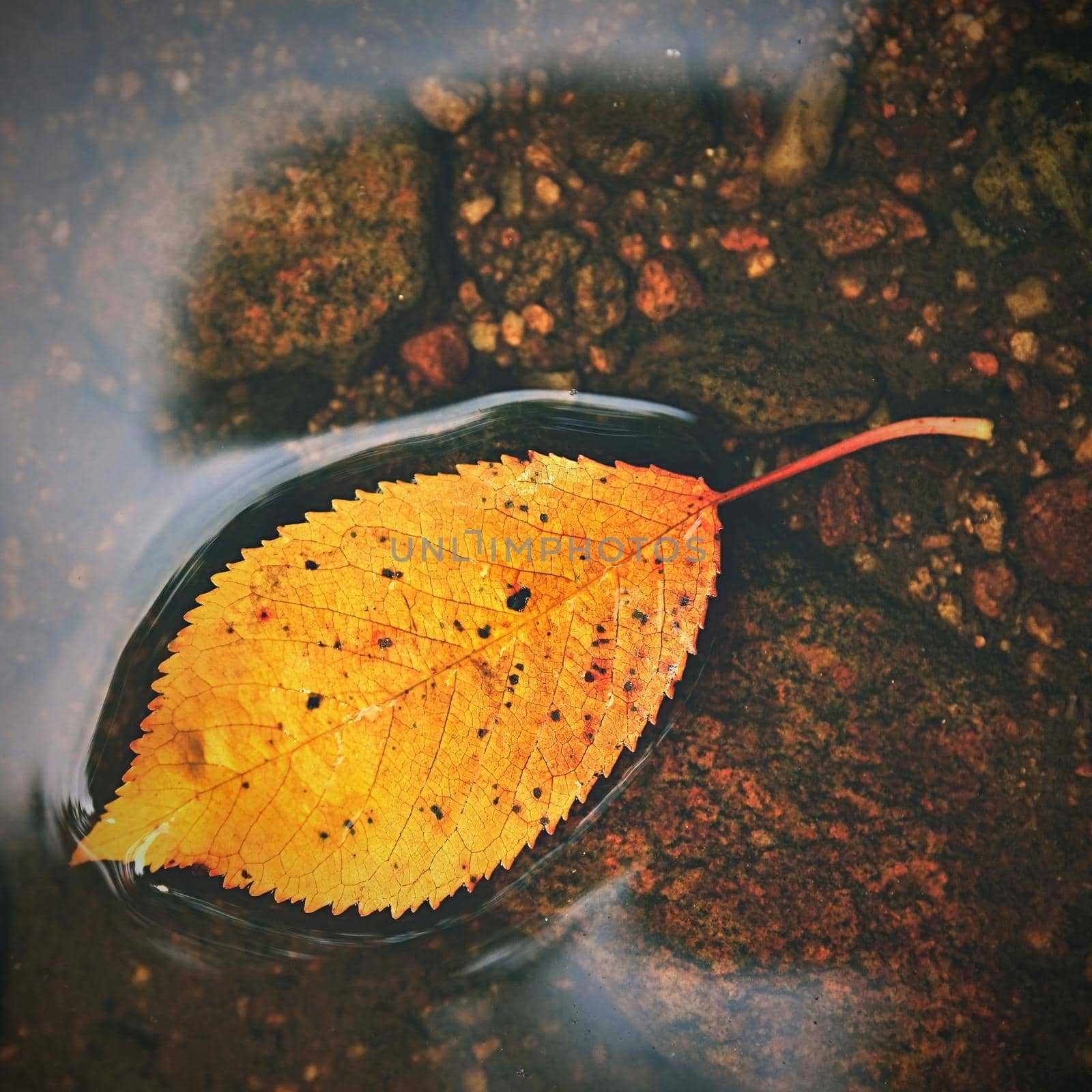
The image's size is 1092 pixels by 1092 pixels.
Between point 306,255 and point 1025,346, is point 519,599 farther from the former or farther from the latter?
point 1025,346

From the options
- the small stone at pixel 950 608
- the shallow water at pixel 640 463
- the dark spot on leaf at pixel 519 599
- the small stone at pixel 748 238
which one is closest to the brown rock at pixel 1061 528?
the shallow water at pixel 640 463

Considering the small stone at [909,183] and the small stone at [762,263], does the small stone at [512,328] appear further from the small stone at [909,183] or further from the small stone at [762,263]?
the small stone at [909,183]

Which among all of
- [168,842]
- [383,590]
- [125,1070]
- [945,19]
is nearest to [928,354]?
[945,19]

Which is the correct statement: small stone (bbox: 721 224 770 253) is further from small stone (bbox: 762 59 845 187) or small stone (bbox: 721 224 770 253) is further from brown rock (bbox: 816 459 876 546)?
brown rock (bbox: 816 459 876 546)

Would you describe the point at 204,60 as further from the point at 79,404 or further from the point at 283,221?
the point at 79,404

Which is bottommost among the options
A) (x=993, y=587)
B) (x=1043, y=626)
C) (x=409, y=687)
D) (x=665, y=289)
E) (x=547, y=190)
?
(x=1043, y=626)

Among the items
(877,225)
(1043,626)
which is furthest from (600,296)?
(1043,626)
